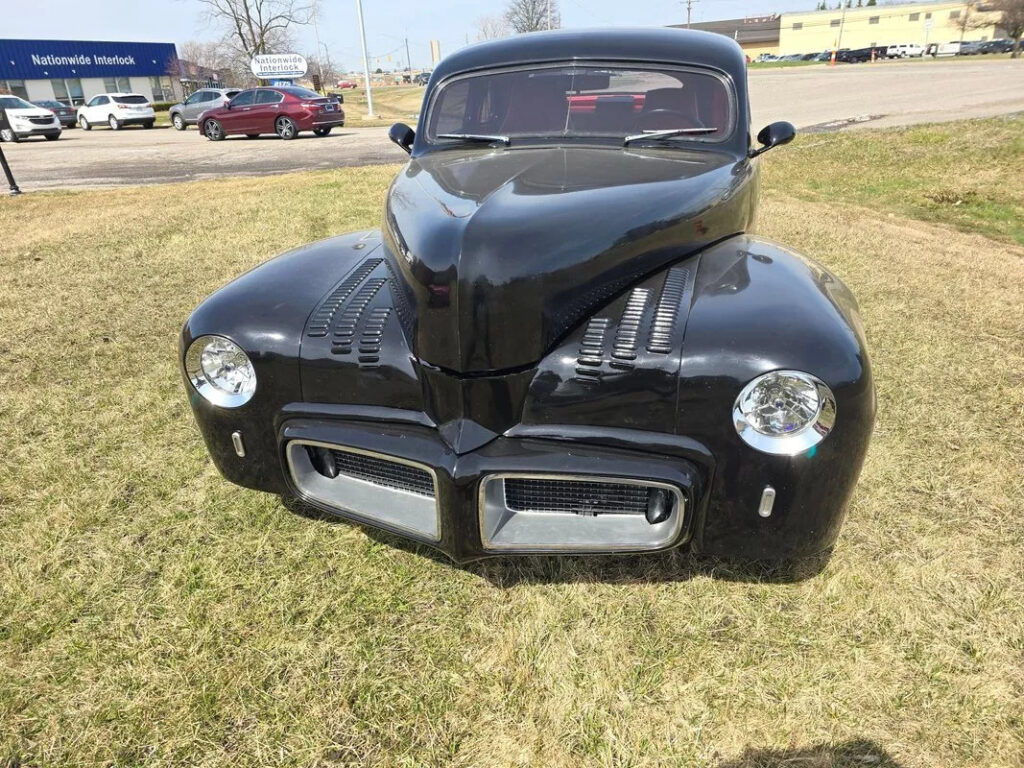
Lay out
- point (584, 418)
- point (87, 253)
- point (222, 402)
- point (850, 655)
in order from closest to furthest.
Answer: point (584, 418) → point (850, 655) → point (222, 402) → point (87, 253)

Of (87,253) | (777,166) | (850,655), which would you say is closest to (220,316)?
(850,655)

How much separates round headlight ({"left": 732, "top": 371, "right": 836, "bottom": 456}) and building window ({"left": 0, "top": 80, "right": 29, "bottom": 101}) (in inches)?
2083

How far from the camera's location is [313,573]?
2324mm

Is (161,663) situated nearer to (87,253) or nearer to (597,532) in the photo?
(597,532)

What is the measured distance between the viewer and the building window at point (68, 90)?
1670 inches

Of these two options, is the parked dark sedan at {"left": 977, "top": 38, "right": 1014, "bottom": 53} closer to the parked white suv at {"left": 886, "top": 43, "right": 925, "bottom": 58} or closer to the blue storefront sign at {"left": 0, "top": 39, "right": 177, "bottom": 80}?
the parked white suv at {"left": 886, "top": 43, "right": 925, "bottom": 58}

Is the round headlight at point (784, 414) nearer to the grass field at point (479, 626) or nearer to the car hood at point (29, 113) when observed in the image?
the grass field at point (479, 626)

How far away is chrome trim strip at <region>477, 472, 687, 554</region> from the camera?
175 cm

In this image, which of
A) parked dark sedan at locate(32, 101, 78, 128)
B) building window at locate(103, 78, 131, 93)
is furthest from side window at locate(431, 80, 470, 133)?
building window at locate(103, 78, 131, 93)

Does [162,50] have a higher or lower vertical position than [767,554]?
higher

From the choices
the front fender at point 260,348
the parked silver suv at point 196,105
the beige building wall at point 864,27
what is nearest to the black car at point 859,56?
the beige building wall at point 864,27

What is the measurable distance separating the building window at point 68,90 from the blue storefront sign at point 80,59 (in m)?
0.41

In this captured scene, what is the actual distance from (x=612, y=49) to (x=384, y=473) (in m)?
2.33

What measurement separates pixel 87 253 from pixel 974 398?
746 cm
